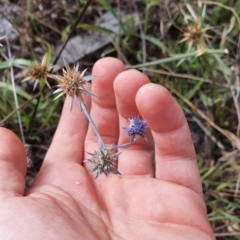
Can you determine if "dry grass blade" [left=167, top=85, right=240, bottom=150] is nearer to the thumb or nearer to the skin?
the skin

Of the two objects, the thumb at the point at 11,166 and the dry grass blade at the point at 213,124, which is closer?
the thumb at the point at 11,166

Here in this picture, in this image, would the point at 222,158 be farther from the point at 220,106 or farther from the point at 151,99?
the point at 151,99

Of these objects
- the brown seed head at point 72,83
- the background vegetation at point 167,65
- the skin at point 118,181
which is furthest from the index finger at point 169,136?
the background vegetation at point 167,65

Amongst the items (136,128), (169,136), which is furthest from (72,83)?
(169,136)

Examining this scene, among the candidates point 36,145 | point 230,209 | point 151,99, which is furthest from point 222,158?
point 36,145

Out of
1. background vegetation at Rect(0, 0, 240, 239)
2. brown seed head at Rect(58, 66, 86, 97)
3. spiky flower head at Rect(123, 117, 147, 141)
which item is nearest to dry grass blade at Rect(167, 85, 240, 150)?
background vegetation at Rect(0, 0, 240, 239)

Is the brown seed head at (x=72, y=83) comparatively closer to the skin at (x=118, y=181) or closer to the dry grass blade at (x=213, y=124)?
the skin at (x=118, y=181)

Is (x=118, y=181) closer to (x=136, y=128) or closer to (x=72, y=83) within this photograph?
(x=136, y=128)
